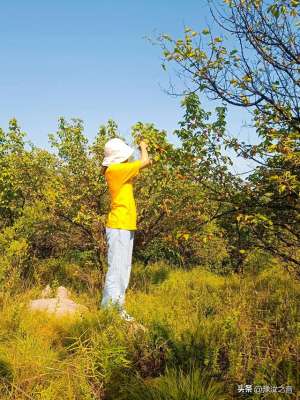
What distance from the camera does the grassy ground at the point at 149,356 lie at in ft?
9.40

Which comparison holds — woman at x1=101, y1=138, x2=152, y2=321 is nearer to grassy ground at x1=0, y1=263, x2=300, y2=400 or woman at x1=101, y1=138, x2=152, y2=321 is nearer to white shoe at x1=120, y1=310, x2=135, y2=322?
white shoe at x1=120, y1=310, x2=135, y2=322

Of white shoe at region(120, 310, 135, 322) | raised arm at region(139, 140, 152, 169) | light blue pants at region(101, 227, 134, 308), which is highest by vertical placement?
raised arm at region(139, 140, 152, 169)

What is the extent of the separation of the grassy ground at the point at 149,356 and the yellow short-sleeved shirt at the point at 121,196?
109 centimetres

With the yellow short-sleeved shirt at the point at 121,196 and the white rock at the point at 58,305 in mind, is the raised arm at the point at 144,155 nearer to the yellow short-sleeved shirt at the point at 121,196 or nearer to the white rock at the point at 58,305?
the yellow short-sleeved shirt at the point at 121,196

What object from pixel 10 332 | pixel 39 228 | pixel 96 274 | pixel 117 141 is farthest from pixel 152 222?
pixel 10 332

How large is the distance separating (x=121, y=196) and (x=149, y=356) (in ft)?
6.48

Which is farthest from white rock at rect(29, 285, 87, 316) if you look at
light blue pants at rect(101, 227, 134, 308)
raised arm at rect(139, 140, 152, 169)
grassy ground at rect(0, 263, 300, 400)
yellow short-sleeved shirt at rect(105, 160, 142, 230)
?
raised arm at rect(139, 140, 152, 169)

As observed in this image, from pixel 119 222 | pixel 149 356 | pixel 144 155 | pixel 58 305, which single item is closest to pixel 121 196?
pixel 119 222

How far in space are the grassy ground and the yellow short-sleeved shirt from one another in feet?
3.57

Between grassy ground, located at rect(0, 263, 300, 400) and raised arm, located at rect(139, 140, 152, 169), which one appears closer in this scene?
grassy ground, located at rect(0, 263, 300, 400)

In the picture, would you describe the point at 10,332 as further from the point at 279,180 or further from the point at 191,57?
the point at 191,57

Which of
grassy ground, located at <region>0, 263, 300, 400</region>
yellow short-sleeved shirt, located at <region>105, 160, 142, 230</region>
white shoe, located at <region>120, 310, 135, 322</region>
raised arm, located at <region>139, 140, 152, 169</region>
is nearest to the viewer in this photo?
grassy ground, located at <region>0, 263, 300, 400</region>

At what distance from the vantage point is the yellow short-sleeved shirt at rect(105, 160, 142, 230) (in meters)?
4.63

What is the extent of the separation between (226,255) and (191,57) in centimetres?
644
